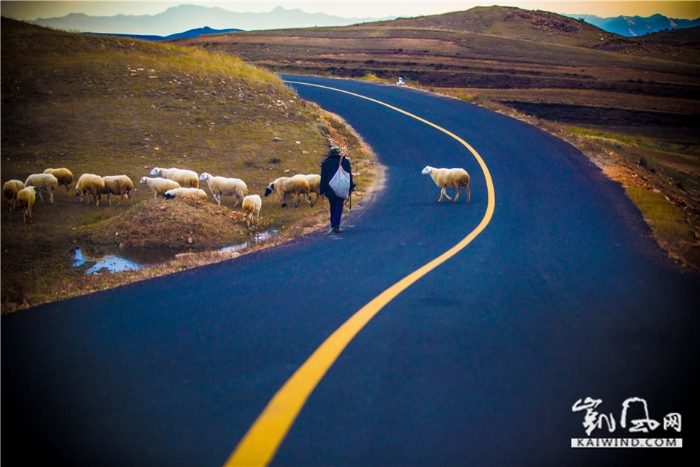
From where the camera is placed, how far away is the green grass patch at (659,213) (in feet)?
35.1

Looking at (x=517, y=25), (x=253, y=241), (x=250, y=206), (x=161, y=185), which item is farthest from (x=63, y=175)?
(x=517, y=25)

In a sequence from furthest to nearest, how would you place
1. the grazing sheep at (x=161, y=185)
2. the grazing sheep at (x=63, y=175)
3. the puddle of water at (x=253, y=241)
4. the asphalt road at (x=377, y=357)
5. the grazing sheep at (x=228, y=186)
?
the grazing sheep at (x=63, y=175) < the grazing sheep at (x=161, y=185) < the grazing sheep at (x=228, y=186) < the puddle of water at (x=253, y=241) < the asphalt road at (x=377, y=357)

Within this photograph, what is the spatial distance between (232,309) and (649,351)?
4.04 meters

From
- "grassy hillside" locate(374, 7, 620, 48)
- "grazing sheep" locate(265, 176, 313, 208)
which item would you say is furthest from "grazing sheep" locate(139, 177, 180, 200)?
"grassy hillside" locate(374, 7, 620, 48)

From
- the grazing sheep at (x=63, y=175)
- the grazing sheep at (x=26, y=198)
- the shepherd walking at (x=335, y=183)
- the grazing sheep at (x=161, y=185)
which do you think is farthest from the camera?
the grazing sheep at (x=63, y=175)

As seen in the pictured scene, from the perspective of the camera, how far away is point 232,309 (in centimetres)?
677

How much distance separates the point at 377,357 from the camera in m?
5.34

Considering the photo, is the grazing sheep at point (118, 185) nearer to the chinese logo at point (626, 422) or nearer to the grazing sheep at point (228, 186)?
the grazing sheep at point (228, 186)

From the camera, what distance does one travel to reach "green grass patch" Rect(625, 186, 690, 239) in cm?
1071

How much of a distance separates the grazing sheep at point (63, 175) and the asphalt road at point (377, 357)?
977cm

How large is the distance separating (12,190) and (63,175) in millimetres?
2055

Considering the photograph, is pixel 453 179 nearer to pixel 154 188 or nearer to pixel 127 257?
pixel 127 257

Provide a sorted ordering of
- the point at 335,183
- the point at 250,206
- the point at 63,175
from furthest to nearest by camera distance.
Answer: the point at 63,175
the point at 250,206
the point at 335,183

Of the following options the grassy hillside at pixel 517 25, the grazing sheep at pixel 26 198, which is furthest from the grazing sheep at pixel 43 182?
the grassy hillside at pixel 517 25
